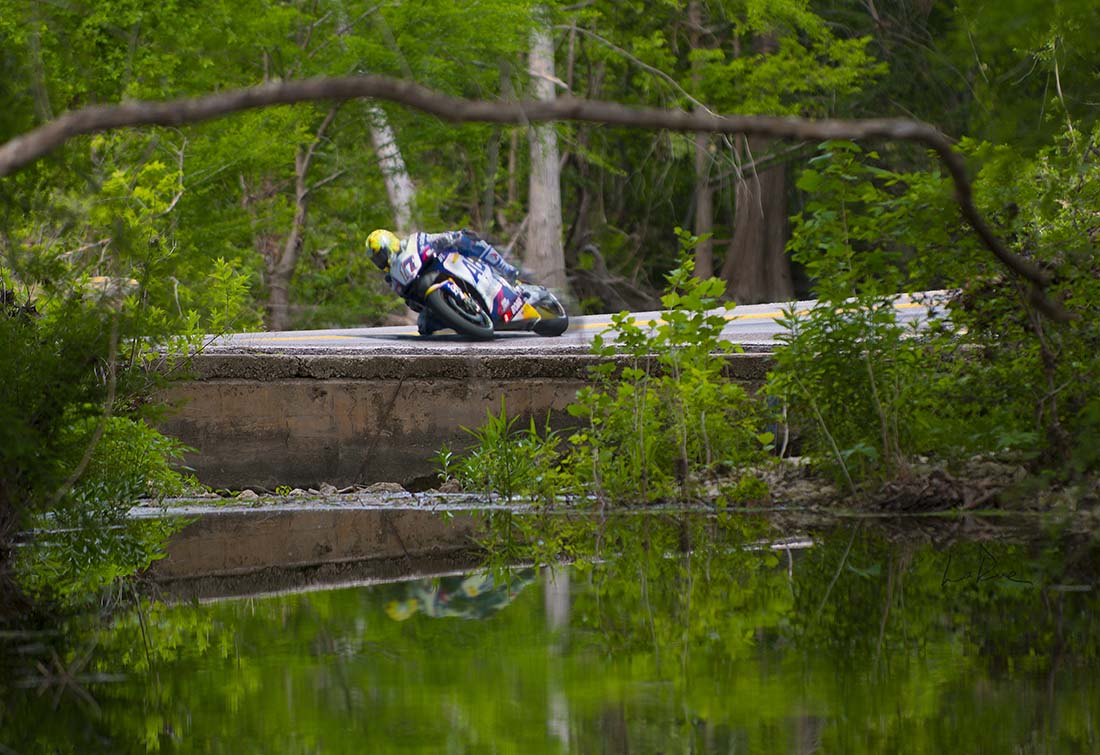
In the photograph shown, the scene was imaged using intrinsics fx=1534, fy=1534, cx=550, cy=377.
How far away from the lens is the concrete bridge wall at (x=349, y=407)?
36.9 ft

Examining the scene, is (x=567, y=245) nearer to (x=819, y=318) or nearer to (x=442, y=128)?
(x=442, y=128)

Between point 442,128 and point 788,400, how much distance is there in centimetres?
1878

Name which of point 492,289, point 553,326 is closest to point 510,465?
point 492,289

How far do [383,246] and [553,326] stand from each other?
2.10 m

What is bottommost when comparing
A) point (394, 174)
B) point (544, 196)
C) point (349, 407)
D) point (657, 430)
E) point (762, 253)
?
point (657, 430)

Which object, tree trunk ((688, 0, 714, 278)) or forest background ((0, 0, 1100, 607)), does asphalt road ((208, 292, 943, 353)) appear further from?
tree trunk ((688, 0, 714, 278))

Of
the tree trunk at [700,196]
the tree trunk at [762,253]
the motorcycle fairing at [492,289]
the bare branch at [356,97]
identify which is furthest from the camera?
the tree trunk at [762,253]

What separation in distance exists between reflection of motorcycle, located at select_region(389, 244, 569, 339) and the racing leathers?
0.16ft

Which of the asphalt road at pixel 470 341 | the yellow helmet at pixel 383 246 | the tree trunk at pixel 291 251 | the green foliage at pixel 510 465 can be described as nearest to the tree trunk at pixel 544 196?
the tree trunk at pixel 291 251

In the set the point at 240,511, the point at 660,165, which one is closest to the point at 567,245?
the point at 660,165

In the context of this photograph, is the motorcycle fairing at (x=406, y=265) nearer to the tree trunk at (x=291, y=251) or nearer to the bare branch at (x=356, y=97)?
the bare branch at (x=356, y=97)

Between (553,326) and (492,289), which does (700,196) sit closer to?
(553,326)

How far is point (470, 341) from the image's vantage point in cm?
1490
